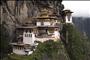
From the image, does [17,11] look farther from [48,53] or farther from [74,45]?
[74,45]

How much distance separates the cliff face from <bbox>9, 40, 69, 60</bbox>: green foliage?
18.4 feet

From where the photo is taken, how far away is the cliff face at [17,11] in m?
39.8

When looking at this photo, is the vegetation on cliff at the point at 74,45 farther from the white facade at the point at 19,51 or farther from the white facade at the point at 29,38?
the white facade at the point at 19,51

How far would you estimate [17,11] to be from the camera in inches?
1695

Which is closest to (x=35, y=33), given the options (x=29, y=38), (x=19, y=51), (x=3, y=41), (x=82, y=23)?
(x=29, y=38)

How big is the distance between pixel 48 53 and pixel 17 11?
9.22 meters

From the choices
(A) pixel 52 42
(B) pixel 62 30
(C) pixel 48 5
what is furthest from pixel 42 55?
(C) pixel 48 5

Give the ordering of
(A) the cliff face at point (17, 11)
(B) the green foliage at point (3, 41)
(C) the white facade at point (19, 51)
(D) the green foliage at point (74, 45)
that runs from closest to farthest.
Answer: (B) the green foliage at point (3, 41), (C) the white facade at point (19, 51), (A) the cliff face at point (17, 11), (D) the green foliage at point (74, 45)

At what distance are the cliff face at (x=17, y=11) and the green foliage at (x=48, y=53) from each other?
562 centimetres

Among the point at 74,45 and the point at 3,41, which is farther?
the point at 74,45

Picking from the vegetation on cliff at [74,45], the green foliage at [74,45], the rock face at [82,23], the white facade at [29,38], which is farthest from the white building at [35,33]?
the rock face at [82,23]

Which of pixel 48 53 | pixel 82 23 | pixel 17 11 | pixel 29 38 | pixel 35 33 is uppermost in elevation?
pixel 17 11

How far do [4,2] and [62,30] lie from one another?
43.0 feet

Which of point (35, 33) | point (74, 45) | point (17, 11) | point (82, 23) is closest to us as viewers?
point (35, 33)
